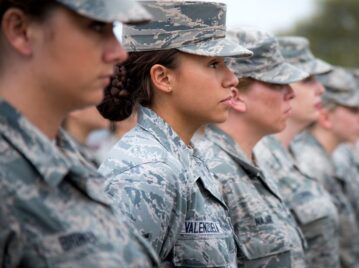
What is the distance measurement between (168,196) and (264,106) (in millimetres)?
1770

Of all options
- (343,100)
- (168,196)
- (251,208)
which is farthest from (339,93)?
(168,196)

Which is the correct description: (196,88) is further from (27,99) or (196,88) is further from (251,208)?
(27,99)

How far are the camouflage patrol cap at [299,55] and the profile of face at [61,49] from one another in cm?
442

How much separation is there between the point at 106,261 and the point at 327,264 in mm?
3973

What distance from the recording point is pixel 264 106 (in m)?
5.38

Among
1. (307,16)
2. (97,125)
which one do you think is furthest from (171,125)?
(307,16)

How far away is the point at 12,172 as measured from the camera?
273 centimetres

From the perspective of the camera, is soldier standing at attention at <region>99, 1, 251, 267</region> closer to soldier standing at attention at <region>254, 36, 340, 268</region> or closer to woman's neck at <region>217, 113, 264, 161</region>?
woman's neck at <region>217, 113, 264, 161</region>

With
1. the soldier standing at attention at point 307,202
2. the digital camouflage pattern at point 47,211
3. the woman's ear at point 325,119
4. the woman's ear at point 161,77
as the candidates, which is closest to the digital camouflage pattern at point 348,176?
the woman's ear at point 325,119

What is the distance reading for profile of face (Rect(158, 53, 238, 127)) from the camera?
161 inches

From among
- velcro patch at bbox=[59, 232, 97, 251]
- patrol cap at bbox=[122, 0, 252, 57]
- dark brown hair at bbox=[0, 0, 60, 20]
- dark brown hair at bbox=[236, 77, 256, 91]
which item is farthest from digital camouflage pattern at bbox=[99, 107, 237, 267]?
dark brown hair at bbox=[236, 77, 256, 91]

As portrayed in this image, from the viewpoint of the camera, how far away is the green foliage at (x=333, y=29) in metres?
30.4

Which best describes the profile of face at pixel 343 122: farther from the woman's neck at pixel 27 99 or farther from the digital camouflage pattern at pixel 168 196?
the woman's neck at pixel 27 99

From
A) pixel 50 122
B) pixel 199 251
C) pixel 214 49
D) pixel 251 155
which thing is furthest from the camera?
pixel 251 155
